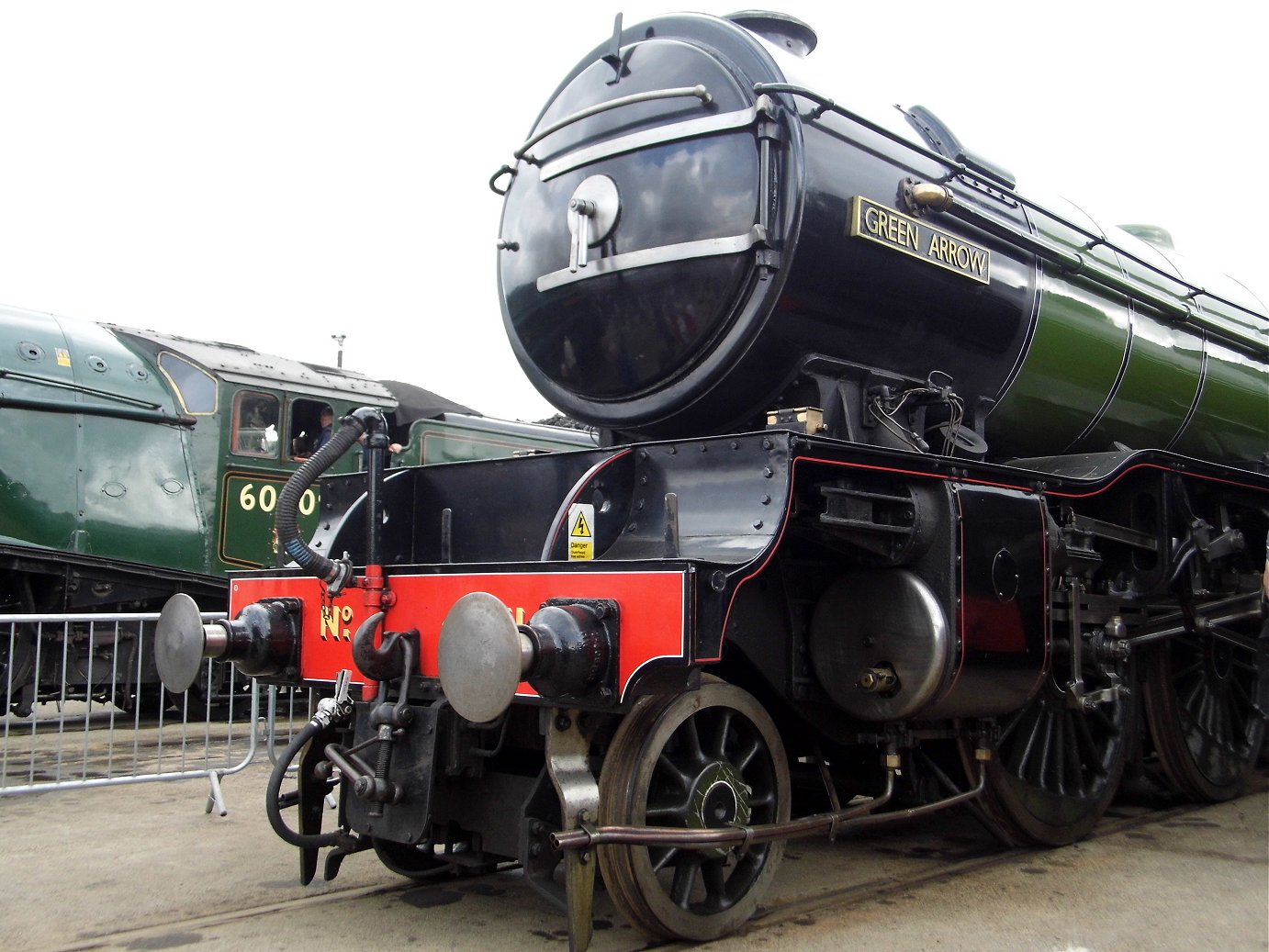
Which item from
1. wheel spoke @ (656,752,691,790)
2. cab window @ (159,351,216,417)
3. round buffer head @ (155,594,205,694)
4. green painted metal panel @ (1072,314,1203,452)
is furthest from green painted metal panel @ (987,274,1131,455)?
cab window @ (159,351,216,417)

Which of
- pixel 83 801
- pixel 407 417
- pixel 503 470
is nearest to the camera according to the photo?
pixel 503 470

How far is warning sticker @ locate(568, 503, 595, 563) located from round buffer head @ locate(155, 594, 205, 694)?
3.60 ft

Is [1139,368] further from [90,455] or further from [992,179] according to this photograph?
[90,455]

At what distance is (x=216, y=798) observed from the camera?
505 cm

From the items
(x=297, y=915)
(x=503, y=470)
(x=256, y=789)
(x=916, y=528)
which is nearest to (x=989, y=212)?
(x=916, y=528)

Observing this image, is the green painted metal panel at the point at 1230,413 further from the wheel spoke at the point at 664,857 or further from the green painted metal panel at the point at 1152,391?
the wheel spoke at the point at 664,857

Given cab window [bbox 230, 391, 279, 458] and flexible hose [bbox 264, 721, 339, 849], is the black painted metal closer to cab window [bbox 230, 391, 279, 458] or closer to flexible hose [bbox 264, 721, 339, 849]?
flexible hose [bbox 264, 721, 339, 849]

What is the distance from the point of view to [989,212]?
4355mm

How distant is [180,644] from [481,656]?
3.90 feet

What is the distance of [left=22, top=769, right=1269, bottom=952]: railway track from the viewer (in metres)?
3.28

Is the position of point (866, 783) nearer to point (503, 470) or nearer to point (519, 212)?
point (503, 470)

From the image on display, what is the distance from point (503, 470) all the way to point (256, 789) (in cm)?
292

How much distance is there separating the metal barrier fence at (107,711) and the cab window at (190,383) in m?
1.65

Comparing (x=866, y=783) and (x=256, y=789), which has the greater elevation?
(x=866, y=783)
